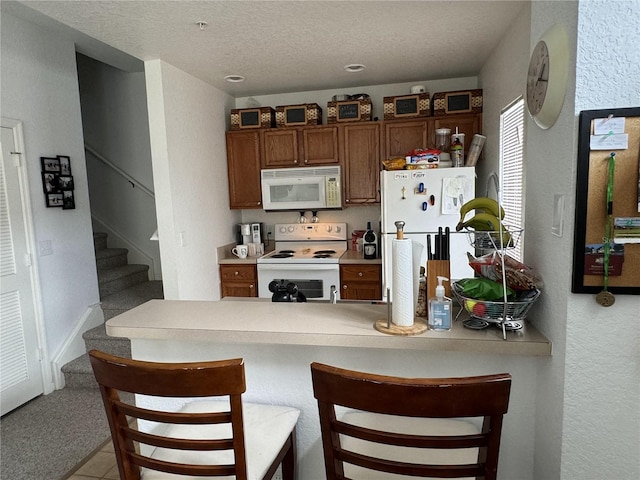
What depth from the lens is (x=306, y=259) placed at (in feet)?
11.7

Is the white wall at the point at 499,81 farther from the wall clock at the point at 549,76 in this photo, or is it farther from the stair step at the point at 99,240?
the stair step at the point at 99,240

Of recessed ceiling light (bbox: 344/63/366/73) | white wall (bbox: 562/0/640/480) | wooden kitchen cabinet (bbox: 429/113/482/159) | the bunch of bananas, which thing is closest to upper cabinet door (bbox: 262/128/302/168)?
recessed ceiling light (bbox: 344/63/366/73)

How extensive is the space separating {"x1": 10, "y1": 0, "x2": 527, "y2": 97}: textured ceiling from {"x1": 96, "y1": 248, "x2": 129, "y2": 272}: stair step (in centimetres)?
201

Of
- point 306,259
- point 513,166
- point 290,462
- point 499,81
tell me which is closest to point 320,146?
point 306,259

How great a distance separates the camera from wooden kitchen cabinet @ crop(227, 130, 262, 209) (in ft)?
12.7

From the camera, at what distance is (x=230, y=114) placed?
3.96 m

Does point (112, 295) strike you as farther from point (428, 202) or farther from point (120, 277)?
point (428, 202)

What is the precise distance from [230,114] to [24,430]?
10.1 feet

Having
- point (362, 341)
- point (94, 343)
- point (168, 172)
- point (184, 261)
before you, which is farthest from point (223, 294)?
point (362, 341)

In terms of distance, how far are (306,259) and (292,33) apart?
1.87 meters

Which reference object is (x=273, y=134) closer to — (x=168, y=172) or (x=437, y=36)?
(x=168, y=172)

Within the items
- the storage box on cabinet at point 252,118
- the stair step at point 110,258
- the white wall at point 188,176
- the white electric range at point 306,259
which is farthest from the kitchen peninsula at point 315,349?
the stair step at point 110,258

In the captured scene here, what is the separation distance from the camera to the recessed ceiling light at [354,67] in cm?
313

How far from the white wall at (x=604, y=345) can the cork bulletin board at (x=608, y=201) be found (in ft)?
0.14
